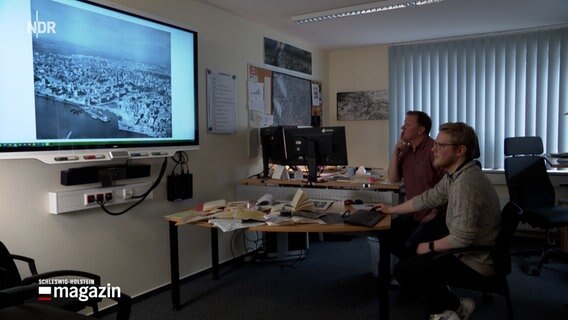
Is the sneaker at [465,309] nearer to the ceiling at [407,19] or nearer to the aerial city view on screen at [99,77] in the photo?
the aerial city view on screen at [99,77]

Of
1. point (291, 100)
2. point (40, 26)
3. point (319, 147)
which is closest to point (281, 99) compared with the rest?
point (291, 100)

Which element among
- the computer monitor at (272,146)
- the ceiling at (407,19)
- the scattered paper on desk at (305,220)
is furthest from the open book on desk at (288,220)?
the ceiling at (407,19)

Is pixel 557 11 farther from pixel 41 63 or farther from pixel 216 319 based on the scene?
pixel 41 63

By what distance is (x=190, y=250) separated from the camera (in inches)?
138

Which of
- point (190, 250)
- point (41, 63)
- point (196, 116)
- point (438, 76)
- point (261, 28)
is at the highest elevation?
point (261, 28)

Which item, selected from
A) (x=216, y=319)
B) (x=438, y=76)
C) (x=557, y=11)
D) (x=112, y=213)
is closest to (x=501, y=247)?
(x=216, y=319)

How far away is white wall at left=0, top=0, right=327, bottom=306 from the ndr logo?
0.59 metres

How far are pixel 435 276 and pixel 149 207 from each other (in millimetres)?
2067

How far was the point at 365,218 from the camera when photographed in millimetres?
2465

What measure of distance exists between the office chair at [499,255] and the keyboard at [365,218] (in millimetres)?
443

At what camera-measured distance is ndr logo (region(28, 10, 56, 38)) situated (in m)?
2.15

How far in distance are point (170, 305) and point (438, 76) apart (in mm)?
4019

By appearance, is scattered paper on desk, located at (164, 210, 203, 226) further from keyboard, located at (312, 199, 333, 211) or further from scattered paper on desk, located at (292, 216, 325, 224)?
keyboard, located at (312, 199, 333, 211)

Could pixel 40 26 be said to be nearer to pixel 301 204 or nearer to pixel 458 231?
pixel 301 204
